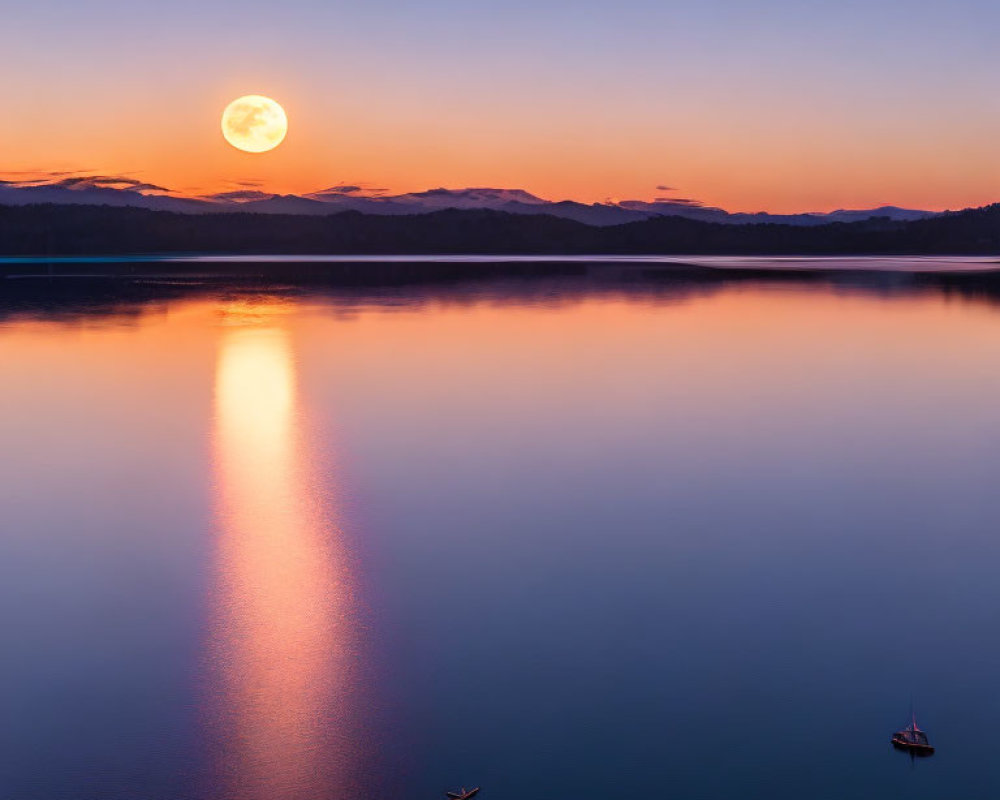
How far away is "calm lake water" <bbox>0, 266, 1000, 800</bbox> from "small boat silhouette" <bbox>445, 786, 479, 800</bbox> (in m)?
0.08

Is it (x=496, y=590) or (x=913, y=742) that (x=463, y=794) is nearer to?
(x=913, y=742)

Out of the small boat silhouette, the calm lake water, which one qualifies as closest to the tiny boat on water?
the calm lake water

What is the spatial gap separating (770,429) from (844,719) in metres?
10.3

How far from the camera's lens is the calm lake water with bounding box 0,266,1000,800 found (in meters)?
6.02

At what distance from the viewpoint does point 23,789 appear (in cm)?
567

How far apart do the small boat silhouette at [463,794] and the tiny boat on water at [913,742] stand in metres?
2.69

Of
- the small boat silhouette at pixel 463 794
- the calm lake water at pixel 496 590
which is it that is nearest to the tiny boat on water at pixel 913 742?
the calm lake water at pixel 496 590

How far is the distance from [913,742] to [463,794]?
2.87 metres

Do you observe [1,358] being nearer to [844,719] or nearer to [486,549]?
[486,549]

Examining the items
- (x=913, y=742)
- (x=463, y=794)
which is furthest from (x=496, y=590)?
(x=913, y=742)

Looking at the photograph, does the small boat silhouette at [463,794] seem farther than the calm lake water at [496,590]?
No

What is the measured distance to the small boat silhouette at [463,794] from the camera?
18.3 ft

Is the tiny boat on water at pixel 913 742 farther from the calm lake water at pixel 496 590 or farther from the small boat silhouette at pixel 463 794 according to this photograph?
the small boat silhouette at pixel 463 794

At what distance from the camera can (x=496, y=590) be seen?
28.8ft
